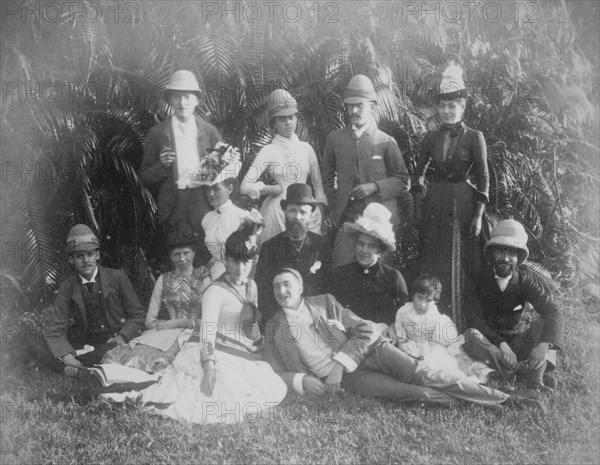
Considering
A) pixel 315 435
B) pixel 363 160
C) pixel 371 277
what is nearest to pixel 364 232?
pixel 371 277

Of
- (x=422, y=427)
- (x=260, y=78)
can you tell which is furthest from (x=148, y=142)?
(x=422, y=427)

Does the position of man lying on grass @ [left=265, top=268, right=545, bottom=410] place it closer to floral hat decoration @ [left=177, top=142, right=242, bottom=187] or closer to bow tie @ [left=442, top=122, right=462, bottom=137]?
floral hat decoration @ [left=177, top=142, right=242, bottom=187]

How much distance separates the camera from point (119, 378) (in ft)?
19.2

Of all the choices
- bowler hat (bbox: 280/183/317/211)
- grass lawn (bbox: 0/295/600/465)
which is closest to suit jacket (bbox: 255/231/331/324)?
bowler hat (bbox: 280/183/317/211)

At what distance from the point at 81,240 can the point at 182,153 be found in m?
1.00

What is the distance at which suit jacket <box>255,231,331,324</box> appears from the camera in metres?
6.14

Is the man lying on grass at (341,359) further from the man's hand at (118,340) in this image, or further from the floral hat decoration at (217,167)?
the man's hand at (118,340)

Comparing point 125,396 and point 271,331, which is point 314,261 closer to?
point 271,331

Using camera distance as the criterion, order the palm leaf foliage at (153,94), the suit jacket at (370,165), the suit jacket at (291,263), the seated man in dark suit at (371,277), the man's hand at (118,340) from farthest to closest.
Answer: the palm leaf foliage at (153,94), the suit jacket at (370,165), the man's hand at (118,340), the suit jacket at (291,263), the seated man in dark suit at (371,277)

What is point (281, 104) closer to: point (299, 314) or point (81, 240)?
point (299, 314)

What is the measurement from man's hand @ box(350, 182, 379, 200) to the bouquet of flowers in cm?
93

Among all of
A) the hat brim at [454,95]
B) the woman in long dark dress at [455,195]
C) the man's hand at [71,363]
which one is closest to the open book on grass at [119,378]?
the man's hand at [71,363]

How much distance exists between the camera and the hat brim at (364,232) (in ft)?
19.7

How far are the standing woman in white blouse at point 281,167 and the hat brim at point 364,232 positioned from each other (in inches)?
13.6
